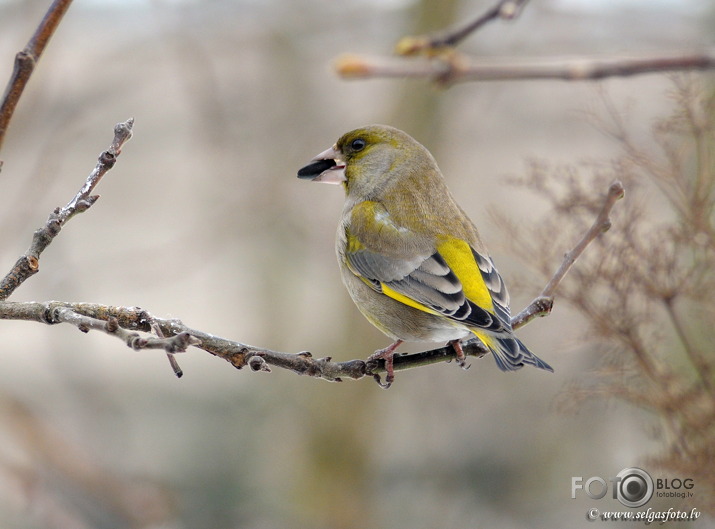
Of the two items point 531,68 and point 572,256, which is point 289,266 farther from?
point 531,68

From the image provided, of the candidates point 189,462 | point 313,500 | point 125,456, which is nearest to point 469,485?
point 313,500

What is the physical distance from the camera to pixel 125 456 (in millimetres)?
6637

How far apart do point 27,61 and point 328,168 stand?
1.73 metres

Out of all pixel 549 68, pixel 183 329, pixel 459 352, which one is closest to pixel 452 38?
pixel 549 68

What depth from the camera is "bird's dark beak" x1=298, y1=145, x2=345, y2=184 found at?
2.97 m

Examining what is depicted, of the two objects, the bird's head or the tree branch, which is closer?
the tree branch

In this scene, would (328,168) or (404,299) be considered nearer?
(404,299)

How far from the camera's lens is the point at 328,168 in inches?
122

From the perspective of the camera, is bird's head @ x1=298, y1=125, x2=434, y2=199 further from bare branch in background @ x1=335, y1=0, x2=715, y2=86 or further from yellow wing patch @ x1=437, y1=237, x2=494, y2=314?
bare branch in background @ x1=335, y1=0, x2=715, y2=86

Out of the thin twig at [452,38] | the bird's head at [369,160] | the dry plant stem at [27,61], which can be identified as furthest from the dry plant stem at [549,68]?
the bird's head at [369,160]

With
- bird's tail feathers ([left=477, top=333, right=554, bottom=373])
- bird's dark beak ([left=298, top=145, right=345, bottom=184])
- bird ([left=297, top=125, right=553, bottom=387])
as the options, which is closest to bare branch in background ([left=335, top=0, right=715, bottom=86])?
bird's tail feathers ([left=477, top=333, right=554, bottom=373])

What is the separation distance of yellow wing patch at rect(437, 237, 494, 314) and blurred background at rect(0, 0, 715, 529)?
2776mm

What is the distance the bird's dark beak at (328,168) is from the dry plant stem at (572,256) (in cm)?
103

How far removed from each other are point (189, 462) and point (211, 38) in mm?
3792
